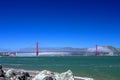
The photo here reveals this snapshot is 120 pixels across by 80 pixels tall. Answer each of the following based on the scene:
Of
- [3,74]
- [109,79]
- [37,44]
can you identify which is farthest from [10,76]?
[37,44]

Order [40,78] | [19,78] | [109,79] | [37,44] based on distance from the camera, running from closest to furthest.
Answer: [40,78], [19,78], [109,79], [37,44]

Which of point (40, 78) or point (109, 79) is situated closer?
point (40, 78)

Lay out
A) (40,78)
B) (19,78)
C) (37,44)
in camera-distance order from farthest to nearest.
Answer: (37,44)
(19,78)
(40,78)

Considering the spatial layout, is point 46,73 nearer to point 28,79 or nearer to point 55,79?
point 55,79

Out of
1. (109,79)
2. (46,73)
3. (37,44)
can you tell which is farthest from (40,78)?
(37,44)

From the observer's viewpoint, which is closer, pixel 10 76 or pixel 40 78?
pixel 40 78

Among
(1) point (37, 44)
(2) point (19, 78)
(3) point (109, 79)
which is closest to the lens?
(2) point (19, 78)

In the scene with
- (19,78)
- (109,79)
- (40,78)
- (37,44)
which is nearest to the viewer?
(40,78)

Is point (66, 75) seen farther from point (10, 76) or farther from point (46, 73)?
point (10, 76)

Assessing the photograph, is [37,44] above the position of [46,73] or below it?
above
